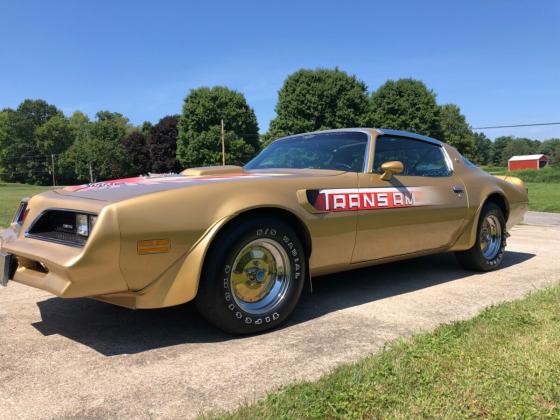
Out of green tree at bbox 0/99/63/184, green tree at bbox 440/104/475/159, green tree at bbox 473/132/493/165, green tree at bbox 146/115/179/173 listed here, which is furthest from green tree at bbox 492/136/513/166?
green tree at bbox 0/99/63/184

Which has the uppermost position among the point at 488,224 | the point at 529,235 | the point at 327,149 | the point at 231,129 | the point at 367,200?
the point at 231,129

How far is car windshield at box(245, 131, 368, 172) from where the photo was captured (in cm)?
399

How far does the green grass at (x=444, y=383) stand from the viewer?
2.01 meters

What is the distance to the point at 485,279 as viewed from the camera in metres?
4.75

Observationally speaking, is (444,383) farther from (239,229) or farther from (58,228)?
(58,228)

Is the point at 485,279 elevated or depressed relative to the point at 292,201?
depressed

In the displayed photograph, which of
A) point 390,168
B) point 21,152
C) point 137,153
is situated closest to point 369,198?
point 390,168

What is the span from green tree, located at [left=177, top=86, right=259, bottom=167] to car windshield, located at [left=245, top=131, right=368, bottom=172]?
47.6m

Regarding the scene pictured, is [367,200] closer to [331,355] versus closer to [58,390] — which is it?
[331,355]

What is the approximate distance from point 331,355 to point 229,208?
1050mm

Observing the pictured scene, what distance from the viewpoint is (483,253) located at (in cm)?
508

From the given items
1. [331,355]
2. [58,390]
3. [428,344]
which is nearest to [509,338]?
[428,344]

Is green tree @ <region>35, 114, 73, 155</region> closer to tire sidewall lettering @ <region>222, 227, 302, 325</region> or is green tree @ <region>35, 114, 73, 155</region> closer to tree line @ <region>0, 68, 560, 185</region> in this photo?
tree line @ <region>0, 68, 560, 185</region>

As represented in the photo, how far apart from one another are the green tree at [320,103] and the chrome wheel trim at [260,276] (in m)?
41.1
